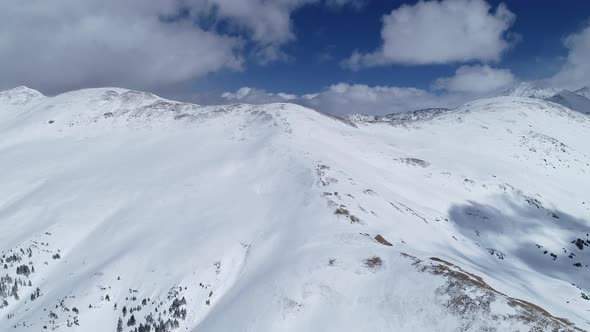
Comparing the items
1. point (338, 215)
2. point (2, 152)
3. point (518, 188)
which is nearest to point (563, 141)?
point (518, 188)

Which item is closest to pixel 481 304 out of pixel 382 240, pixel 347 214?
pixel 382 240

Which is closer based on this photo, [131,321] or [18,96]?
[131,321]

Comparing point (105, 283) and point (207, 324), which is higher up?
point (207, 324)

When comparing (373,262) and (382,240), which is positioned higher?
(373,262)

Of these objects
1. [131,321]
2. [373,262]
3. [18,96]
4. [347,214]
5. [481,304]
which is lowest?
[131,321]

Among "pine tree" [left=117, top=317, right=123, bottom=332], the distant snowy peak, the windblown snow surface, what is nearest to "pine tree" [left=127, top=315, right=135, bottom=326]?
the windblown snow surface

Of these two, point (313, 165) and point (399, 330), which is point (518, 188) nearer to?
point (313, 165)

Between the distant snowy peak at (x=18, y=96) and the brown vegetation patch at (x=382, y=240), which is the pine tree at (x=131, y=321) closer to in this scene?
the brown vegetation patch at (x=382, y=240)

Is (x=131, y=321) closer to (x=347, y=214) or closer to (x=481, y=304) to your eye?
(x=347, y=214)

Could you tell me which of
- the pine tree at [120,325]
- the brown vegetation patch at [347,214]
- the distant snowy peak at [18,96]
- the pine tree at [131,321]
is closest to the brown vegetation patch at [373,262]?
the brown vegetation patch at [347,214]
